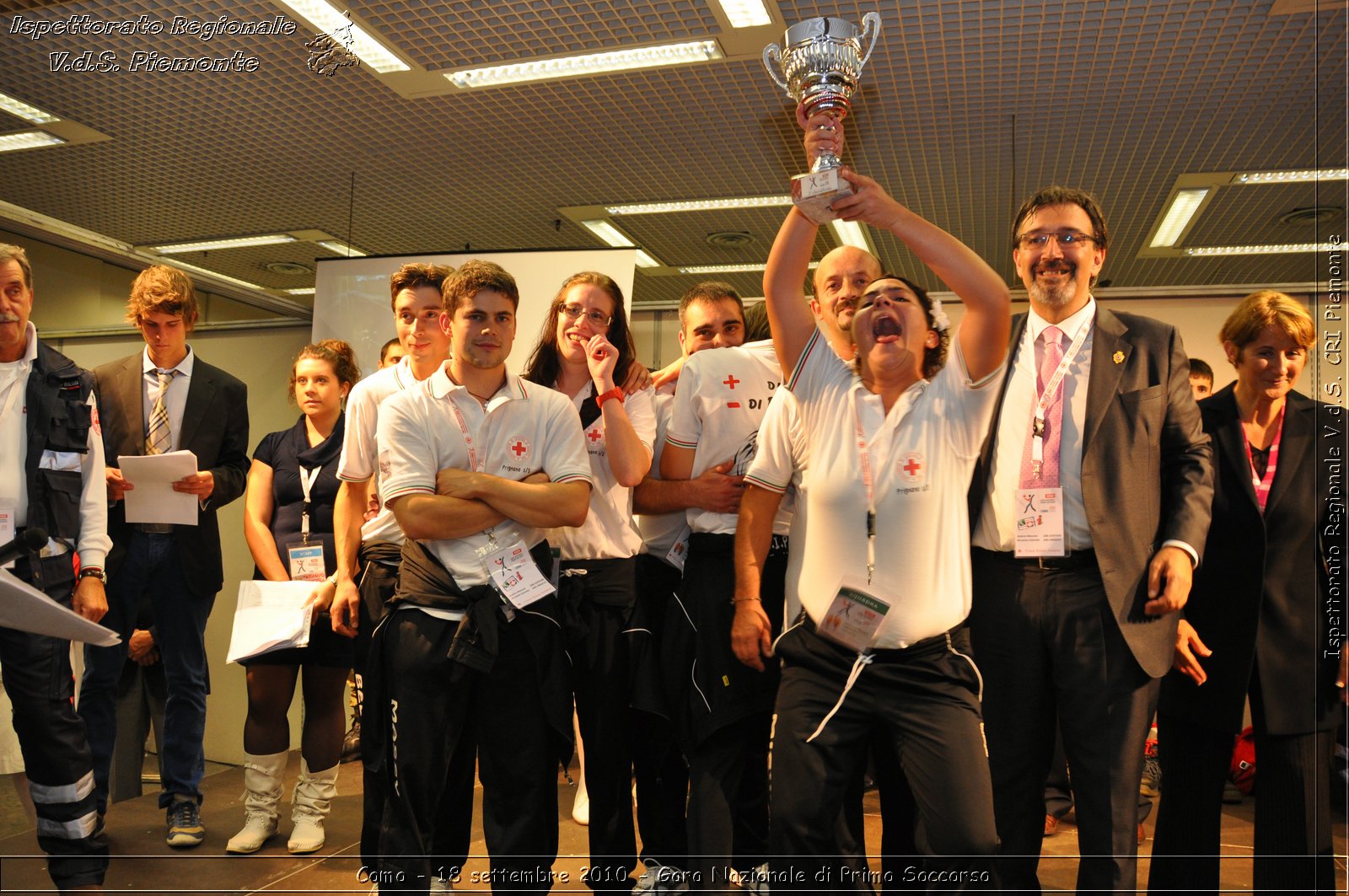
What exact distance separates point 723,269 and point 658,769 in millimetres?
5524

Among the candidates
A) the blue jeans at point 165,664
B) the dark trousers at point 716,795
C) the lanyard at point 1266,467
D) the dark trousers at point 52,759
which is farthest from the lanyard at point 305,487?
the lanyard at point 1266,467

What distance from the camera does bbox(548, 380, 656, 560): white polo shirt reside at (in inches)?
100

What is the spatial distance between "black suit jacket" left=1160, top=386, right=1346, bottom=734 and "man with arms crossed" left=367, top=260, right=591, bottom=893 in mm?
1609

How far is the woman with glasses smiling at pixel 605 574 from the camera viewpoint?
8.00 ft

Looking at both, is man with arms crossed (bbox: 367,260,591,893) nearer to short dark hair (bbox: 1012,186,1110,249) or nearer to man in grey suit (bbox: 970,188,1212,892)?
man in grey suit (bbox: 970,188,1212,892)

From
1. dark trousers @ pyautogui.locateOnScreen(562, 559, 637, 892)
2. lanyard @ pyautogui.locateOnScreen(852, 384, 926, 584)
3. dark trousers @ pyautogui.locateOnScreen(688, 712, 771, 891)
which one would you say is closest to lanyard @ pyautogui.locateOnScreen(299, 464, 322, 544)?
dark trousers @ pyautogui.locateOnScreen(562, 559, 637, 892)

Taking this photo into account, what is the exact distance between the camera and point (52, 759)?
2.52 metres

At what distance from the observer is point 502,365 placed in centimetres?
248

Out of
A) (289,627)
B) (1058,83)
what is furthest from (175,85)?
(1058,83)

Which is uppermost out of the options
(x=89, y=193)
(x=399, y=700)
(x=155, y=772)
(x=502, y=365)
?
(x=89, y=193)

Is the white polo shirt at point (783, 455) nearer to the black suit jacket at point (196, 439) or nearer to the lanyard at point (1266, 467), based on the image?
the lanyard at point (1266, 467)

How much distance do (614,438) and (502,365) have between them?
1.17ft

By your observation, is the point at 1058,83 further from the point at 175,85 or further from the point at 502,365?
the point at 175,85

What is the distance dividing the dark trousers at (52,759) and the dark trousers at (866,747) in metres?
1.92
